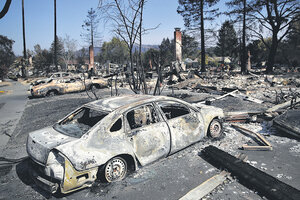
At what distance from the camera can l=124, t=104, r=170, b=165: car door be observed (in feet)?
12.9

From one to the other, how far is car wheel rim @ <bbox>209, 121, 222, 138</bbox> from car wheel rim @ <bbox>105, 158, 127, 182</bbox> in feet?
8.82

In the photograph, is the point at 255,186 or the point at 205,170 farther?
the point at 205,170

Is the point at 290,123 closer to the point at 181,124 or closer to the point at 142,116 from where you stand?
the point at 181,124

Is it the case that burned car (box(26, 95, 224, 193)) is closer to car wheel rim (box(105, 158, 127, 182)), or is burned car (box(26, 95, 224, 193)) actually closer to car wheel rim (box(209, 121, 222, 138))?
car wheel rim (box(105, 158, 127, 182))

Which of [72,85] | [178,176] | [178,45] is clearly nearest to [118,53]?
[178,45]

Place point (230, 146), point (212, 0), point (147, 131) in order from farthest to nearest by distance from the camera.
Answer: point (212, 0) → point (230, 146) → point (147, 131)

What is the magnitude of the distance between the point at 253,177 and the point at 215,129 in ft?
6.98

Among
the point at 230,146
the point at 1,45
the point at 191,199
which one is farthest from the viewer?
the point at 1,45

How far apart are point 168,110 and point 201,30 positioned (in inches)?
921

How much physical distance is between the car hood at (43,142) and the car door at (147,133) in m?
1.11

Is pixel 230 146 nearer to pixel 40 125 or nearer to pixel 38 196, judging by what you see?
pixel 38 196

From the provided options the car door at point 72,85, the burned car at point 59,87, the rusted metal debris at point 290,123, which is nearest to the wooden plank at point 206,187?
the rusted metal debris at point 290,123

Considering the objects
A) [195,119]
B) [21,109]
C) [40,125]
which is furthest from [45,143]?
[21,109]

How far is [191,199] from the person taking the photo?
127 inches
